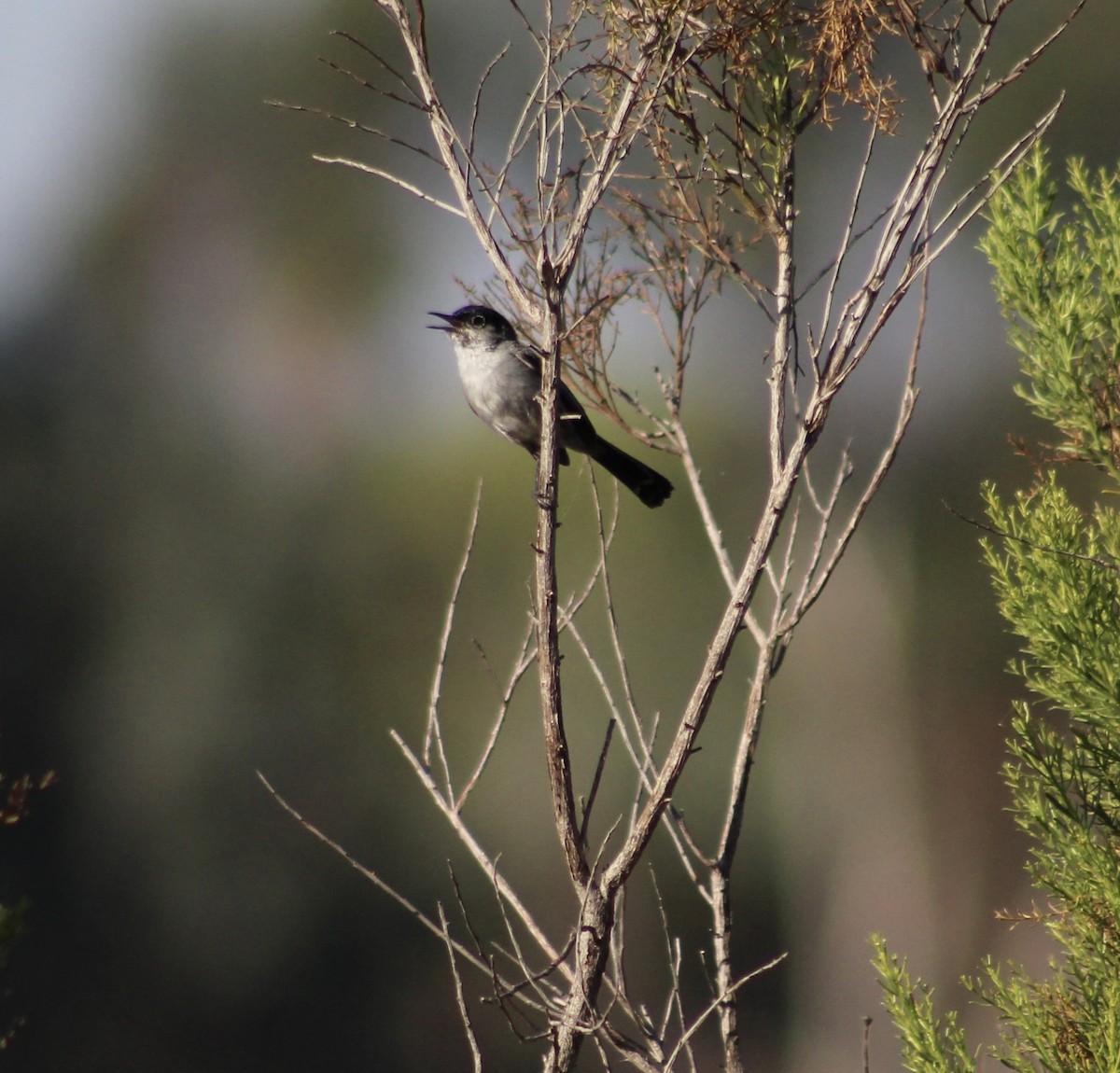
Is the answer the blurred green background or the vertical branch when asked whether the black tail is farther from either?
the blurred green background

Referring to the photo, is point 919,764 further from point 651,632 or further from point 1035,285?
point 1035,285

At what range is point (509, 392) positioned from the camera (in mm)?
5395

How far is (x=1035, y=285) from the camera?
304 centimetres

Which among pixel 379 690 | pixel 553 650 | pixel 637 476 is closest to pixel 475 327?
pixel 637 476

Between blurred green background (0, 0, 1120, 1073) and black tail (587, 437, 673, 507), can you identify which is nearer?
black tail (587, 437, 673, 507)

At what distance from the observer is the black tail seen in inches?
215

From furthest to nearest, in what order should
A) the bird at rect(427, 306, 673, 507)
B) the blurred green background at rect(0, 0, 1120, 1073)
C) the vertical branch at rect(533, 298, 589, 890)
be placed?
1. the blurred green background at rect(0, 0, 1120, 1073)
2. the bird at rect(427, 306, 673, 507)
3. the vertical branch at rect(533, 298, 589, 890)

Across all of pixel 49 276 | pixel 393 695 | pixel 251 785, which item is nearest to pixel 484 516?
pixel 393 695

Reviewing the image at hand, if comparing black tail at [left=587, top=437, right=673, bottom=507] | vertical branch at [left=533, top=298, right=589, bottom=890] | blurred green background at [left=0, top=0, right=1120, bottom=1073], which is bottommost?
blurred green background at [left=0, top=0, right=1120, bottom=1073]

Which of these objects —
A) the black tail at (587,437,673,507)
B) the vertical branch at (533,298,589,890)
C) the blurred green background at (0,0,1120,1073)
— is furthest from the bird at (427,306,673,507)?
the blurred green background at (0,0,1120,1073)

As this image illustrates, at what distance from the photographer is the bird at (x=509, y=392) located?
17.7 ft

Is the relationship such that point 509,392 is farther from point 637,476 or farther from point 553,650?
point 553,650

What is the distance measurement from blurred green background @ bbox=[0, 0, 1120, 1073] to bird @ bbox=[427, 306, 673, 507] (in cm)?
831

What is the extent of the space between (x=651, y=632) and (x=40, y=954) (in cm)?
832
